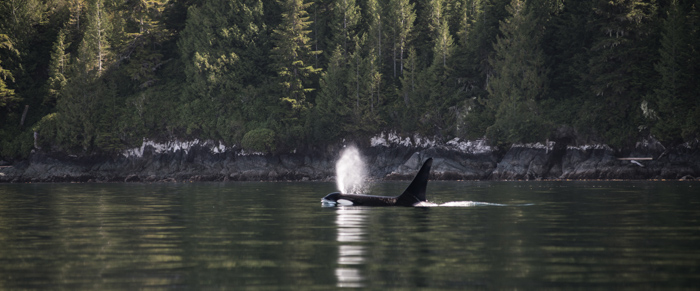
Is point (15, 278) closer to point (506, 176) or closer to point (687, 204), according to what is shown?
point (687, 204)

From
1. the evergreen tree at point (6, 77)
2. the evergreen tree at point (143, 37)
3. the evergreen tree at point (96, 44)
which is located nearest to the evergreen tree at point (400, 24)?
the evergreen tree at point (143, 37)

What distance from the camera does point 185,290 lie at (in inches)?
502

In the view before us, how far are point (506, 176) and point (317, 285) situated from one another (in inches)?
3254

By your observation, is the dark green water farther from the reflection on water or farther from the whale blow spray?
the whale blow spray

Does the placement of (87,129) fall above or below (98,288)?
above

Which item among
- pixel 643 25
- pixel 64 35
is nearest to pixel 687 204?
pixel 643 25

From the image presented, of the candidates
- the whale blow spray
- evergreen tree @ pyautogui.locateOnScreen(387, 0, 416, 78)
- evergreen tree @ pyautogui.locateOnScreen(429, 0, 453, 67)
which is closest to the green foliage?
the whale blow spray

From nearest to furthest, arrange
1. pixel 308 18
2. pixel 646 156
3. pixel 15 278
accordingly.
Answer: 1. pixel 15 278
2. pixel 646 156
3. pixel 308 18

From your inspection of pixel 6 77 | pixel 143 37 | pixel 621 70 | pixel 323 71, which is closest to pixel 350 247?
pixel 621 70

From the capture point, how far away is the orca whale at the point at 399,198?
34688 mm

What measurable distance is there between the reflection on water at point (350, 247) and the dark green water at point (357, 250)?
0.03m

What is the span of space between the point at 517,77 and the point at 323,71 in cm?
3421

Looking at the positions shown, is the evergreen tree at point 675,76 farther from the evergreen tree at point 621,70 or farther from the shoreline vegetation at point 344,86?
the evergreen tree at point 621,70

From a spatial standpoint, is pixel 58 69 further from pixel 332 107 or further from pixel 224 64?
pixel 332 107
